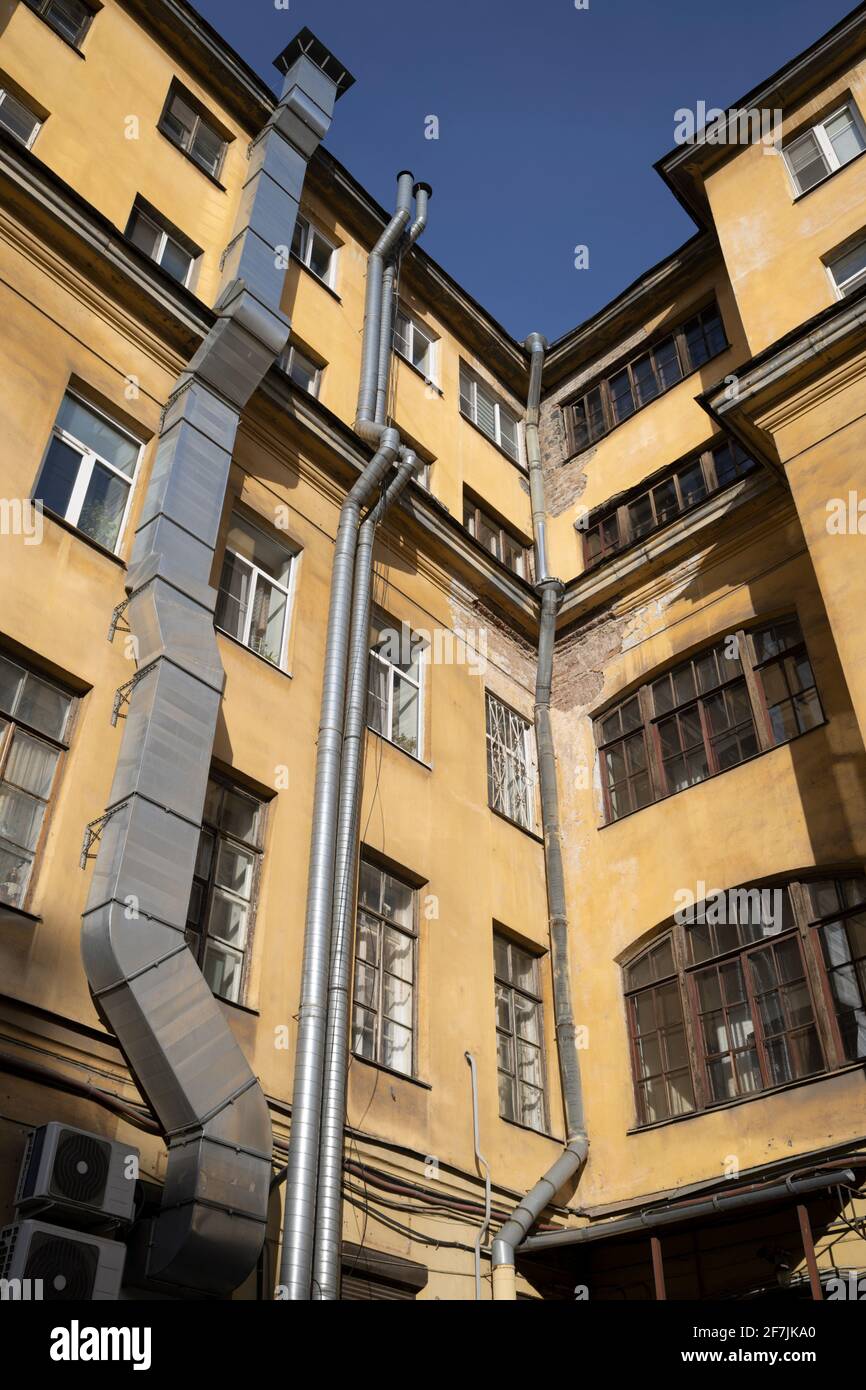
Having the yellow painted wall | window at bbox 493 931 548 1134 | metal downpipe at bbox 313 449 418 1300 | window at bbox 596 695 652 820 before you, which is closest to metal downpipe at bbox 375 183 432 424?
metal downpipe at bbox 313 449 418 1300

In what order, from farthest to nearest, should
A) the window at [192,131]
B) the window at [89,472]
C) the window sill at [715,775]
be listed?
the window at [192,131], the window sill at [715,775], the window at [89,472]

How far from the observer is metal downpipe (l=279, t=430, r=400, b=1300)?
8.38 m

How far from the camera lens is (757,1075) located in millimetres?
11188

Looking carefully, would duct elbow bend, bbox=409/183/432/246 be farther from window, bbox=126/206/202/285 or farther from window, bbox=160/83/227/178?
window, bbox=126/206/202/285

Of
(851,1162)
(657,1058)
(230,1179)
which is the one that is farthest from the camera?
(657,1058)

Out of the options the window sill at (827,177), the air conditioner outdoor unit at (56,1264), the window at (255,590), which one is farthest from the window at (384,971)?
the window sill at (827,177)

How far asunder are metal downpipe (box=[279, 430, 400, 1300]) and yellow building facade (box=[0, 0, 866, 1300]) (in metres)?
0.10

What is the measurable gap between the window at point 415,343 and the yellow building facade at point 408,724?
0.10 metres

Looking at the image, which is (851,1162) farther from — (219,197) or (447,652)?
(219,197)

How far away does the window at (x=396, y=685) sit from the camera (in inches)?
518

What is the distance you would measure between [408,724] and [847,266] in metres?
7.78

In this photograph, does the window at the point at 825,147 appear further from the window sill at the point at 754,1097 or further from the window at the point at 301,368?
the window sill at the point at 754,1097

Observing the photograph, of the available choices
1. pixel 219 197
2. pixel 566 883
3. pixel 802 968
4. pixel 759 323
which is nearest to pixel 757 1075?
pixel 802 968
